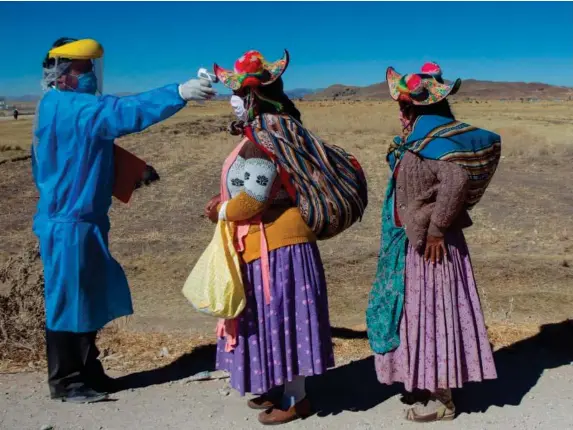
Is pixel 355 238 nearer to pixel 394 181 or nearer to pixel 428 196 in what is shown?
pixel 394 181

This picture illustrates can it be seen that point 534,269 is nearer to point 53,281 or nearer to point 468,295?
point 468,295

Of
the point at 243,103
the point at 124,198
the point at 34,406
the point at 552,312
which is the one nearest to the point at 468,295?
the point at 243,103

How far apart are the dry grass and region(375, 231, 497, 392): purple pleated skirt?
1.15 meters

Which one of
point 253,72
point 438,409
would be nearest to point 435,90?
point 253,72

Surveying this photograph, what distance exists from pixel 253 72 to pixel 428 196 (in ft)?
3.22

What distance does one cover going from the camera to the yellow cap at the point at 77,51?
358 centimetres

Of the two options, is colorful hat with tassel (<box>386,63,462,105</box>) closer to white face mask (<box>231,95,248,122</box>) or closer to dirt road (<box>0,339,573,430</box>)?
white face mask (<box>231,95,248,122</box>)

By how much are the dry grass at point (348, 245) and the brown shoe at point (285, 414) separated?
3.21ft

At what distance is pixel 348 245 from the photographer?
8.62 meters

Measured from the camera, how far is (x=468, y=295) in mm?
3590

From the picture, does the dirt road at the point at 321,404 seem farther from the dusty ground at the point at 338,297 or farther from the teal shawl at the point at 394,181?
the teal shawl at the point at 394,181

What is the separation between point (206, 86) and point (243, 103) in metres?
0.19

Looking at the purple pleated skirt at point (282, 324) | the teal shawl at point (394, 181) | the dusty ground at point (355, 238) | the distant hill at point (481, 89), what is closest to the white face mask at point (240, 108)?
the purple pleated skirt at point (282, 324)

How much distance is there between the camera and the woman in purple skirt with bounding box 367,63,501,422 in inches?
A: 133
